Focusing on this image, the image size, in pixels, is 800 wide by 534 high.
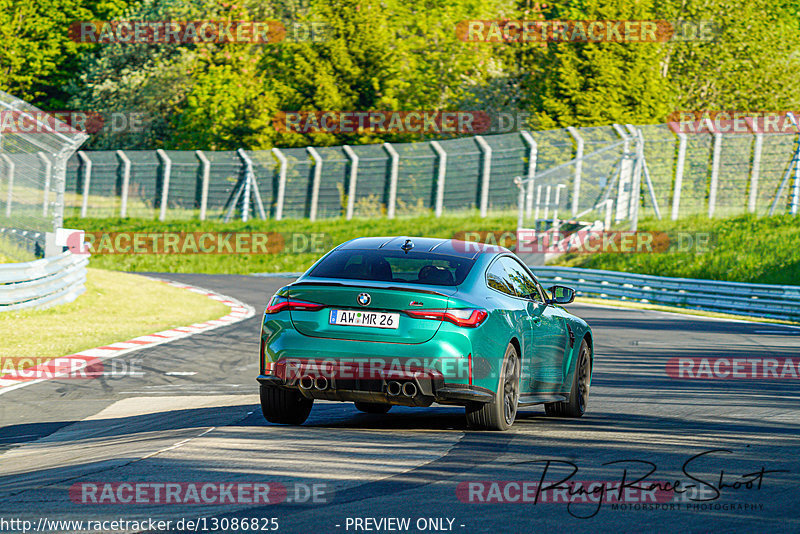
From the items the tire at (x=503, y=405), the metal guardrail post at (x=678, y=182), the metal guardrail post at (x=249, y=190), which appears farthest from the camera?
the metal guardrail post at (x=249, y=190)

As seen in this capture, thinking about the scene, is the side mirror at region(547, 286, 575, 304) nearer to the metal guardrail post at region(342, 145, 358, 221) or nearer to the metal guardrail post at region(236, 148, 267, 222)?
the metal guardrail post at region(342, 145, 358, 221)

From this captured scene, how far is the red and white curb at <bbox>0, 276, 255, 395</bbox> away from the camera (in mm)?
12492

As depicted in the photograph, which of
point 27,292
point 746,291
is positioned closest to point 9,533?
point 27,292

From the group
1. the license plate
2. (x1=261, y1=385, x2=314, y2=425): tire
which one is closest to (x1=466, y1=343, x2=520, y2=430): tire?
the license plate

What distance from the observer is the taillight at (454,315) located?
26.1 ft

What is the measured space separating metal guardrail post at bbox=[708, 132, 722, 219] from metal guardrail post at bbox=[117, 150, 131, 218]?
72.5 ft

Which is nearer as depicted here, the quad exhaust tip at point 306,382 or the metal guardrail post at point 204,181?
the quad exhaust tip at point 306,382

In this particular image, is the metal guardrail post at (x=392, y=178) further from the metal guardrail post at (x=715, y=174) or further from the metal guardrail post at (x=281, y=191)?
the metal guardrail post at (x=715, y=174)

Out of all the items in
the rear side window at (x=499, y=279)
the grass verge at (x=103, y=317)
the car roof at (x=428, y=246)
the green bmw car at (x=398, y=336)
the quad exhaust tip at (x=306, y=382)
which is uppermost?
the car roof at (x=428, y=246)

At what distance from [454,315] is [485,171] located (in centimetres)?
3212

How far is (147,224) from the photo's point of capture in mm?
44688

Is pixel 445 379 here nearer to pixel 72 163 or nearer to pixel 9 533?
pixel 9 533

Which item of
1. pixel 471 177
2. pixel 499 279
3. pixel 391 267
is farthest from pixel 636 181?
pixel 391 267

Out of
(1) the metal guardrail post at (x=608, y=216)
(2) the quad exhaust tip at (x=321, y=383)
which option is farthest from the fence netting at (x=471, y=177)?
(2) the quad exhaust tip at (x=321, y=383)
